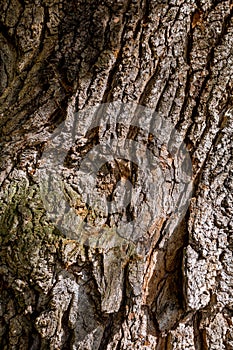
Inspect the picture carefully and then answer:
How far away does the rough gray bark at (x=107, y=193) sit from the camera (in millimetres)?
1325

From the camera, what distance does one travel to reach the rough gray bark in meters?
1.33

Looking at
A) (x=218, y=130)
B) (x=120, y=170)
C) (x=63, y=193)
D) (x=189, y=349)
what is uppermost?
(x=218, y=130)

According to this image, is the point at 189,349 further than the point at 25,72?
No

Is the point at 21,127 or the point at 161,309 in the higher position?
the point at 21,127

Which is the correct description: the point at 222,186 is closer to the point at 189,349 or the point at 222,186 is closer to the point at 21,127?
the point at 189,349

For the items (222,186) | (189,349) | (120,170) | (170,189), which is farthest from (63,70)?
(189,349)

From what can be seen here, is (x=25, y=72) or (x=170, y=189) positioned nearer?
(x=170, y=189)

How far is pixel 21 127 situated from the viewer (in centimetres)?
143

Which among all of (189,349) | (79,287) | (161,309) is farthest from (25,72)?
(189,349)

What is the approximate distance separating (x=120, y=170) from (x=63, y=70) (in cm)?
36

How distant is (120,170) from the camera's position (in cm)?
137

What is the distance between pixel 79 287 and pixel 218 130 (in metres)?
0.61

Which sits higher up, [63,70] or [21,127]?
[63,70]

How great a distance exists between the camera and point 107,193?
1.37 m
